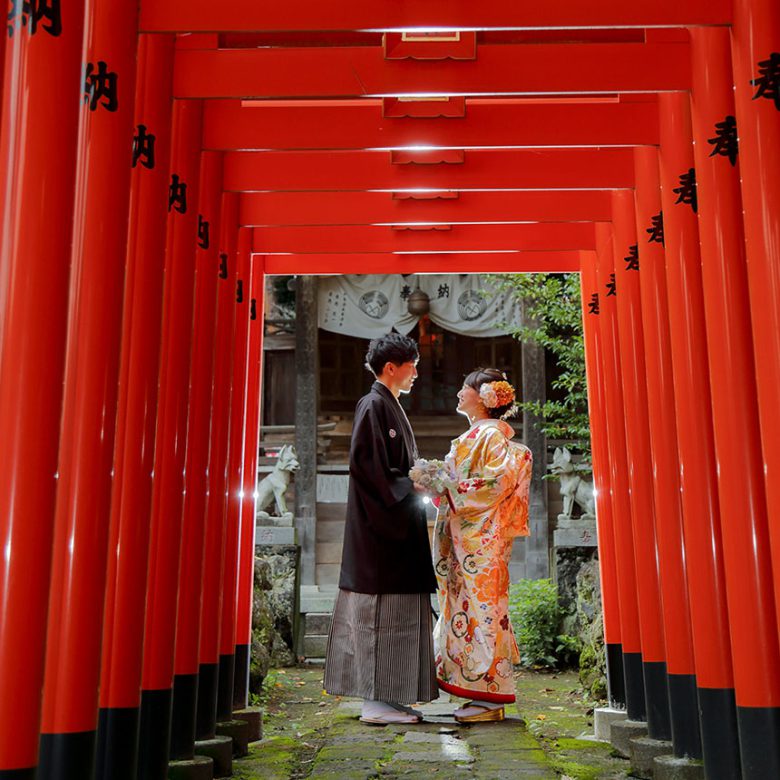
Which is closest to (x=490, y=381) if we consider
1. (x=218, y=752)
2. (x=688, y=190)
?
(x=688, y=190)

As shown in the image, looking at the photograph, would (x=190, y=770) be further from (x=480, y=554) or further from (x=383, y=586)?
(x=480, y=554)

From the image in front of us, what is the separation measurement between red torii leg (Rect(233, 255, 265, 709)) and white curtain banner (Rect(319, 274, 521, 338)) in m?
9.05

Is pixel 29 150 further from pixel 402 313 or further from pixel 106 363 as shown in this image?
pixel 402 313

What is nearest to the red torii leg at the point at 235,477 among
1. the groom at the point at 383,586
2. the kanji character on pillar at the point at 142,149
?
the groom at the point at 383,586

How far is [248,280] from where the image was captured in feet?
21.1

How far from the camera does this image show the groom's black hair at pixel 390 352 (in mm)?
6168

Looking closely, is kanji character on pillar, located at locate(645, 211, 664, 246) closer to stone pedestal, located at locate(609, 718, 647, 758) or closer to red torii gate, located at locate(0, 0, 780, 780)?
red torii gate, located at locate(0, 0, 780, 780)

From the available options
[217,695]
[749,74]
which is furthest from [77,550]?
[749,74]

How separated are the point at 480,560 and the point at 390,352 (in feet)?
5.03

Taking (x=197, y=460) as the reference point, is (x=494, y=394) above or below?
above

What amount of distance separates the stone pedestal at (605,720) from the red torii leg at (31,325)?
410 centimetres

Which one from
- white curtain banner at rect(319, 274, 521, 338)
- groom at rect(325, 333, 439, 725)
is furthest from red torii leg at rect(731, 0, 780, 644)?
white curtain banner at rect(319, 274, 521, 338)

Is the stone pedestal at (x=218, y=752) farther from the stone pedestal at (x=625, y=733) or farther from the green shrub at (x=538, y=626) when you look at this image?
the green shrub at (x=538, y=626)

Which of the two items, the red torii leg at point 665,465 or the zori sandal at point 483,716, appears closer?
the red torii leg at point 665,465
